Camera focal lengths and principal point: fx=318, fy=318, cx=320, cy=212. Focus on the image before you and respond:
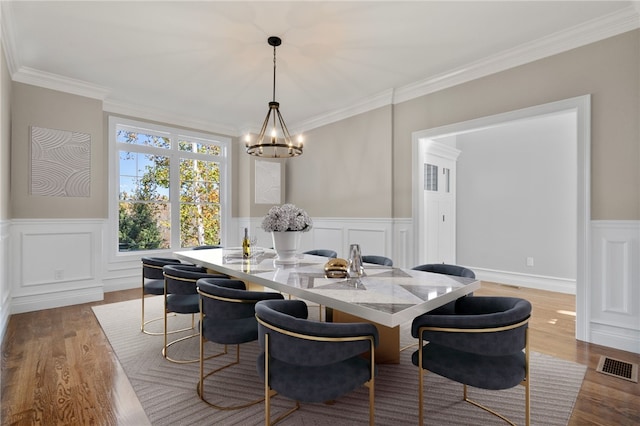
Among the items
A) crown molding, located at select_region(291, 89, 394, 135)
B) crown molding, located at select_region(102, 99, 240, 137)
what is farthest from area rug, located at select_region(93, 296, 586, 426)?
crown molding, located at select_region(102, 99, 240, 137)

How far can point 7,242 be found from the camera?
11.3ft

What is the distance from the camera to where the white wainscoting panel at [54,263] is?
3.78 metres

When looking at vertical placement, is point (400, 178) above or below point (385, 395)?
above

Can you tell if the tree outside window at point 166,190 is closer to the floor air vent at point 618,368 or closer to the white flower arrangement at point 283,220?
the white flower arrangement at point 283,220

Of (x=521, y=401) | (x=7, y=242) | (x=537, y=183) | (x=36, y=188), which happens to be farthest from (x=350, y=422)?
(x=537, y=183)

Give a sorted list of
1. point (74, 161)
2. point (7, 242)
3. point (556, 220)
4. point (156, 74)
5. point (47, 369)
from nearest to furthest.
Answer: point (47, 369), point (7, 242), point (156, 74), point (74, 161), point (556, 220)

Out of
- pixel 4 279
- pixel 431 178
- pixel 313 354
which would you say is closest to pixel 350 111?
pixel 431 178

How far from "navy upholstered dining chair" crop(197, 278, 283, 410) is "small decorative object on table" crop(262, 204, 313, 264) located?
2.42 feet

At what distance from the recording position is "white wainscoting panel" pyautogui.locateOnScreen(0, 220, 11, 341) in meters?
3.00

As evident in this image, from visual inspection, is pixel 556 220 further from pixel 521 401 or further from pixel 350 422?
pixel 350 422

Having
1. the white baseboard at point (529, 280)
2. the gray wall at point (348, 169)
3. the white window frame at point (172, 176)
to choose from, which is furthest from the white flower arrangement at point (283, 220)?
the white baseboard at point (529, 280)

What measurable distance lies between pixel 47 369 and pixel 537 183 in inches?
246

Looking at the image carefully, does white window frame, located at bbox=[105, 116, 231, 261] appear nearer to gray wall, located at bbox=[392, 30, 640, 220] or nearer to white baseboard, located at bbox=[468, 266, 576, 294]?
gray wall, located at bbox=[392, 30, 640, 220]

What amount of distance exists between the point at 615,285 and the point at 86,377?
4317 millimetres
